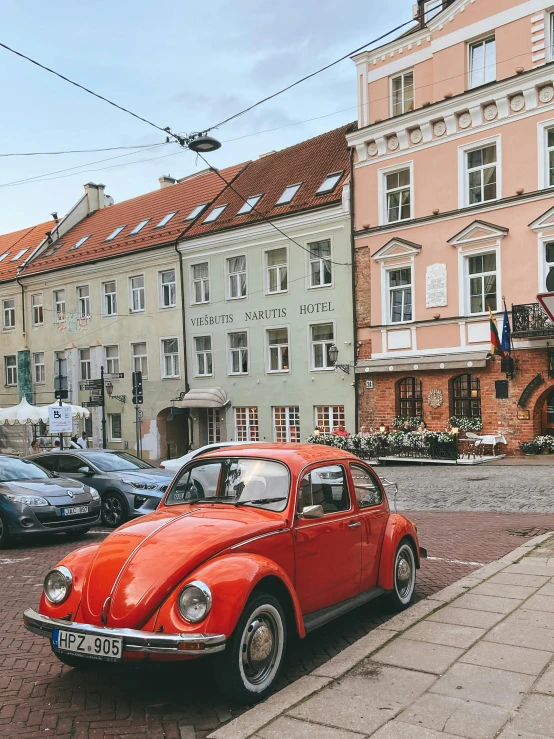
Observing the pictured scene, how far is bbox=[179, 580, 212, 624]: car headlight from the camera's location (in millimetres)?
4539

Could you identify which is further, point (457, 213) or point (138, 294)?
point (138, 294)

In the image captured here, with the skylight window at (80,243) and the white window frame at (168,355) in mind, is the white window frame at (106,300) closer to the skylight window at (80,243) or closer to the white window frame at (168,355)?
the white window frame at (168,355)

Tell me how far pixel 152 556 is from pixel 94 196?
42.9 m

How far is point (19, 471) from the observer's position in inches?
498

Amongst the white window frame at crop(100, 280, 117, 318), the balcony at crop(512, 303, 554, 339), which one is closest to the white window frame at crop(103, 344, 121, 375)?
the white window frame at crop(100, 280, 117, 318)

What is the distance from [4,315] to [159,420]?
1511cm

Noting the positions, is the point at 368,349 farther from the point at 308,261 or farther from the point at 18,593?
the point at 18,593

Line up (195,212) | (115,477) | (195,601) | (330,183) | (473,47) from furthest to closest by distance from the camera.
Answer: (195,212) < (330,183) < (473,47) < (115,477) < (195,601)

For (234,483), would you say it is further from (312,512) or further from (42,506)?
(42,506)

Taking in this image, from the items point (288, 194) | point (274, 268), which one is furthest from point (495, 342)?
point (288, 194)

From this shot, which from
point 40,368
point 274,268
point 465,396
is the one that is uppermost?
point 274,268

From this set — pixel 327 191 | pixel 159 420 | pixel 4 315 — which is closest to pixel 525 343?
pixel 327 191

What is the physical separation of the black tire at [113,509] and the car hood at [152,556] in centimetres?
782

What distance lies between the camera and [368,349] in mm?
27047
